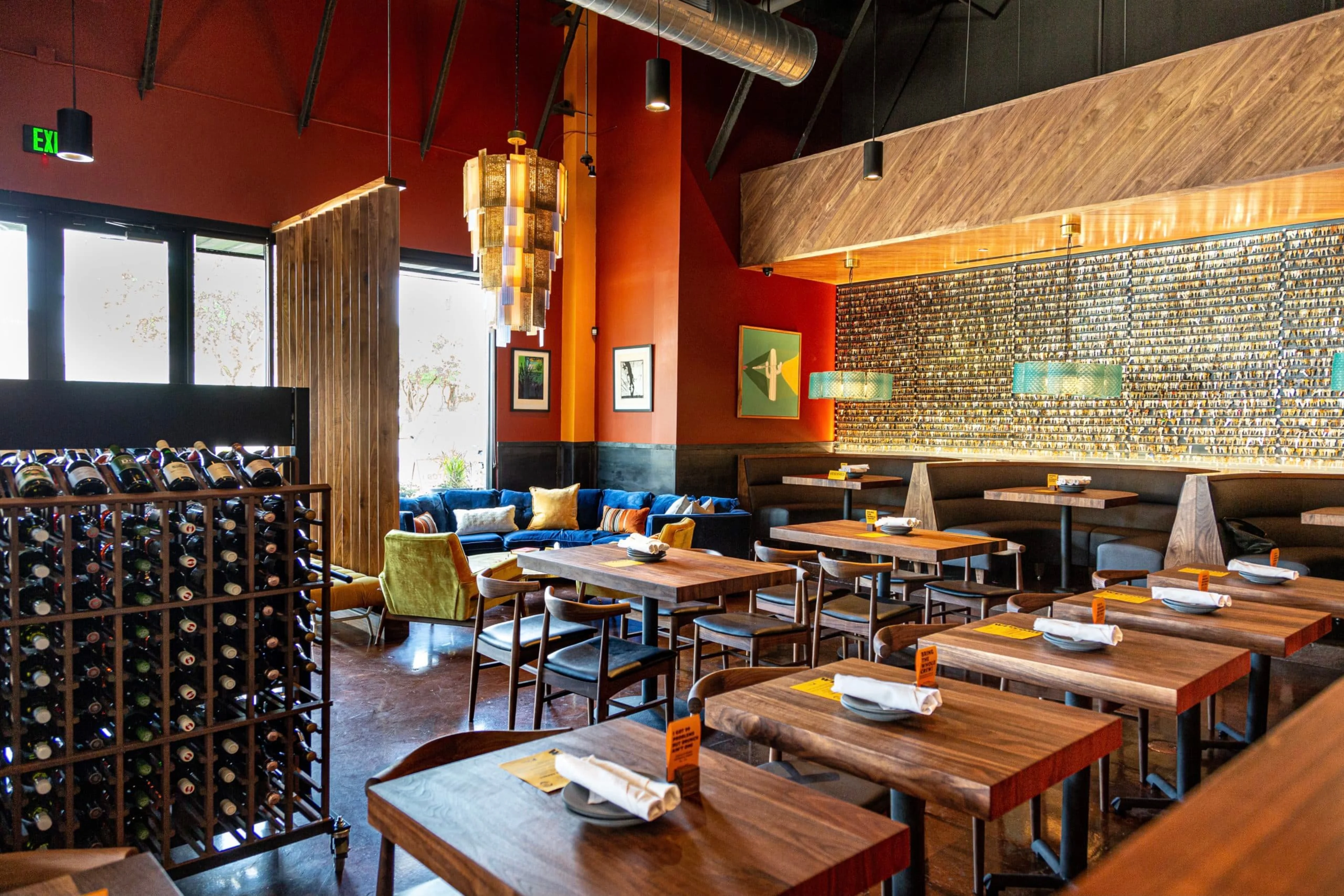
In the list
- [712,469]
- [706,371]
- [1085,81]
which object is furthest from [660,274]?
[1085,81]

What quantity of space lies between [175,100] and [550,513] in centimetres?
473

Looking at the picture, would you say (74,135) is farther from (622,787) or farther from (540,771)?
(622,787)

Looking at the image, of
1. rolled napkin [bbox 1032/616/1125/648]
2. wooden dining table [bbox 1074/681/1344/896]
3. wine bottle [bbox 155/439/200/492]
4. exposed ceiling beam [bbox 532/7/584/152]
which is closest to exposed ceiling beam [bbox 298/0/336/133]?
exposed ceiling beam [bbox 532/7/584/152]

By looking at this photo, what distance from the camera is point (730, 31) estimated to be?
6.29 metres

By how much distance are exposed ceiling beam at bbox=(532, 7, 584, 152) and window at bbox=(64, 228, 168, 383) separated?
3.95 metres

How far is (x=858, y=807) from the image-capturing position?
4.90 ft

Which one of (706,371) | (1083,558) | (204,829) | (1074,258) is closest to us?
(204,829)

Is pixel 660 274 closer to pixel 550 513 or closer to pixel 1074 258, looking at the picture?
pixel 550 513

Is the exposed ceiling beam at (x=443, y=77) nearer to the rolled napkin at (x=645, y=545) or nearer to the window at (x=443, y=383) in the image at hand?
the window at (x=443, y=383)

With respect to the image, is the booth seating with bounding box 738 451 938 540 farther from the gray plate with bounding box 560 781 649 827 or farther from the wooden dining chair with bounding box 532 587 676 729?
the gray plate with bounding box 560 781 649 827

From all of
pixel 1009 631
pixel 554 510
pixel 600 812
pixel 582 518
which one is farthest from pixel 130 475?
pixel 582 518

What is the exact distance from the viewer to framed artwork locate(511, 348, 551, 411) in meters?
9.05

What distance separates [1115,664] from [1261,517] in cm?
500

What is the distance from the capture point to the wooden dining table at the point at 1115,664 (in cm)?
210
